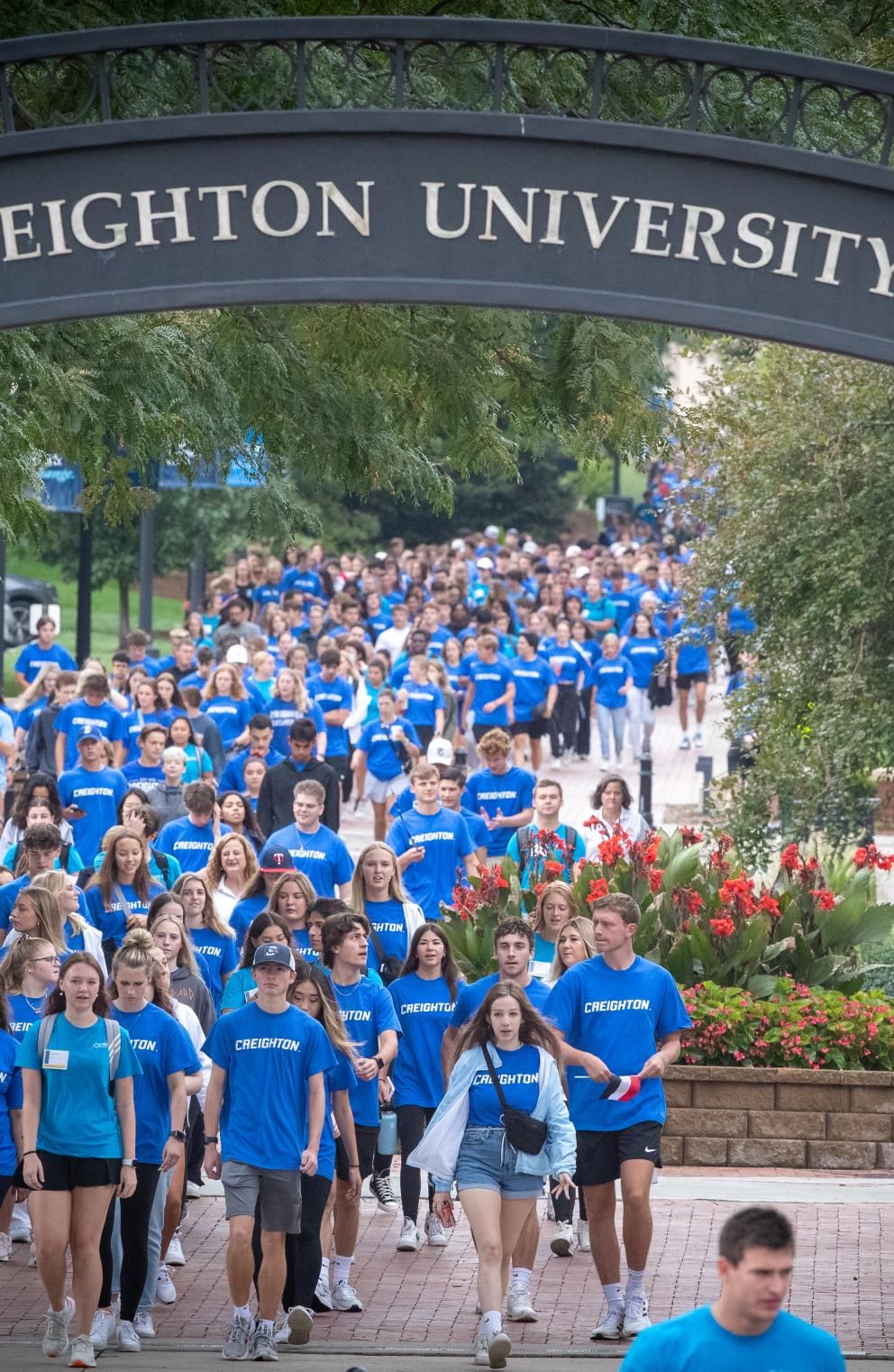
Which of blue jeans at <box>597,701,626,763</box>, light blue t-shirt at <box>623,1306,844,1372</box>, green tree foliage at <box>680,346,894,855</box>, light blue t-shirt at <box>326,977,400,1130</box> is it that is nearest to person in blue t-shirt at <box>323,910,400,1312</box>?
light blue t-shirt at <box>326,977,400,1130</box>

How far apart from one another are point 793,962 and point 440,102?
20.4 ft

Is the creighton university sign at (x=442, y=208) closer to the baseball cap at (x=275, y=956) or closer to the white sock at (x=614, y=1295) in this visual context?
the baseball cap at (x=275, y=956)

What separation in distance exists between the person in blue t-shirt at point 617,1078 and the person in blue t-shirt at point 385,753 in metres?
11.0

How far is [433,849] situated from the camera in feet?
45.4

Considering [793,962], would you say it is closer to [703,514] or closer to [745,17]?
[703,514]

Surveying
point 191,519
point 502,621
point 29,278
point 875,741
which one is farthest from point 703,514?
point 191,519

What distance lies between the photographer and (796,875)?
44.3 feet

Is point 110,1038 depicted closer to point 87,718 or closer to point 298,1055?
point 298,1055

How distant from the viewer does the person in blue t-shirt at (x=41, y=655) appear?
22.4 metres

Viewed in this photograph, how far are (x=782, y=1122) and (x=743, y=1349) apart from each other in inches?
287

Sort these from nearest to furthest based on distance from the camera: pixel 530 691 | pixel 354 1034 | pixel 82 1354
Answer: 1. pixel 82 1354
2. pixel 354 1034
3. pixel 530 691

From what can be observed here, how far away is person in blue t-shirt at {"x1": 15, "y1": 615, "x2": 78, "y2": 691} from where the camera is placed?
73.6 feet

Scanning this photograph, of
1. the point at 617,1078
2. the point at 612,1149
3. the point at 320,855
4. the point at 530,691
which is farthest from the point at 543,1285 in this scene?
the point at 530,691

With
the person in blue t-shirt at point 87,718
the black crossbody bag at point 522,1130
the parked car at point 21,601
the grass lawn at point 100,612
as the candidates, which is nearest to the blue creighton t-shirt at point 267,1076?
the black crossbody bag at point 522,1130
